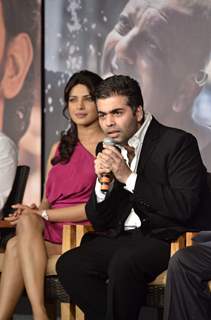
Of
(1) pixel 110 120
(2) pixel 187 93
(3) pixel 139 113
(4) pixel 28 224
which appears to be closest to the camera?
(1) pixel 110 120

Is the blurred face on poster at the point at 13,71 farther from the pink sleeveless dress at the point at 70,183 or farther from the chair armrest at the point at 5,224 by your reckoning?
the chair armrest at the point at 5,224

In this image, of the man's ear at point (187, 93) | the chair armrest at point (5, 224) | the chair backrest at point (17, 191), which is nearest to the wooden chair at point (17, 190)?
the chair backrest at point (17, 191)

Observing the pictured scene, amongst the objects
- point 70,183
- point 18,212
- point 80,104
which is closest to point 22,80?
point 80,104

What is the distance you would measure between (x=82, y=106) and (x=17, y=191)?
61cm

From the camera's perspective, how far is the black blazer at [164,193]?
3734 mm

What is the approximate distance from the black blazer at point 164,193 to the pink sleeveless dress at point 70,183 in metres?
0.52

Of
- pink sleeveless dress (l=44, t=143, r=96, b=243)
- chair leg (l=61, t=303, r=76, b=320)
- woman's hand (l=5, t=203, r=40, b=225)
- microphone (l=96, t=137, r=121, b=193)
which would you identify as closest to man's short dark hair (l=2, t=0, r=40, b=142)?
pink sleeveless dress (l=44, t=143, r=96, b=243)

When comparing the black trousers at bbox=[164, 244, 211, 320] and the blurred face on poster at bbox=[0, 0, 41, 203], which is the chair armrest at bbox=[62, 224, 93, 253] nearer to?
the black trousers at bbox=[164, 244, 211, 320]

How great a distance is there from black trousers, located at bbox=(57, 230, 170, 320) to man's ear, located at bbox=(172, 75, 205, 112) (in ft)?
6.01

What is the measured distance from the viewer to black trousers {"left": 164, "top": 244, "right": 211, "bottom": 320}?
11.6ft

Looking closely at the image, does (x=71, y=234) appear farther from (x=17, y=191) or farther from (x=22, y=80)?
(x=22, y=80)

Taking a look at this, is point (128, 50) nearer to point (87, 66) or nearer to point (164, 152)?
point (87, 66)

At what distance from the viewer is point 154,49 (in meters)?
5.74

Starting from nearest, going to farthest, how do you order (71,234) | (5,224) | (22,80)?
(71,234), (5,224), (22,80)
